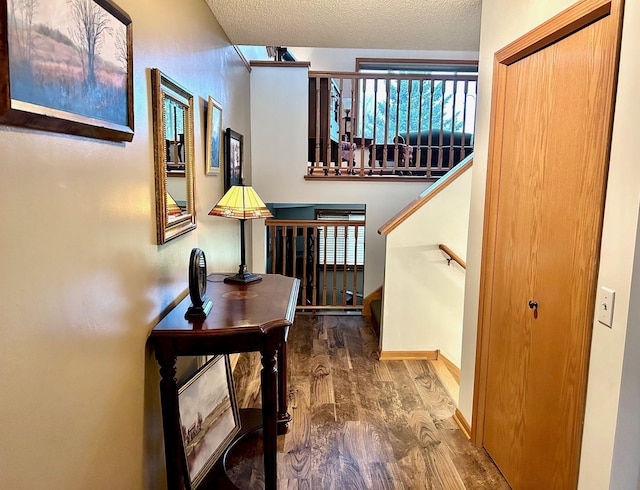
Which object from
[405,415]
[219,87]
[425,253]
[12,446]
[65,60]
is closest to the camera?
[12,446]

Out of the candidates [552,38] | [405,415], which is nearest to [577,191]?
[552,38]

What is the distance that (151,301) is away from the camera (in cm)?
166

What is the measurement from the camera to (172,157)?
1.92m

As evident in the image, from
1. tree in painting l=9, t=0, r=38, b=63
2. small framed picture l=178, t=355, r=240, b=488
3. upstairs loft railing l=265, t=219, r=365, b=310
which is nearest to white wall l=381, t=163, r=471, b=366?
upstairs loft railing l=265, t=219, r=365, b=310

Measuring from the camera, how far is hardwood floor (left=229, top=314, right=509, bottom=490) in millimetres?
2129

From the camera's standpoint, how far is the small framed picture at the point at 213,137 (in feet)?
8.32

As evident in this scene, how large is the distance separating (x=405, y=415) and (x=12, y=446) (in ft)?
7.34

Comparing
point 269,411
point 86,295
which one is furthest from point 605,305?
point 86,295

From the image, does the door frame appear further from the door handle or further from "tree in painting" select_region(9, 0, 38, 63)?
"tree in painting" select_region(9, 0, 38, 63)

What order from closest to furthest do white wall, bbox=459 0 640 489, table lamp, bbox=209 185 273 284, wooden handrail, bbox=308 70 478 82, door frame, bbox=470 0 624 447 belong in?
white wall, bbox=459 0 640 489
door frame, bbox=470 0 624 447
table lamp, bbox=209 185 273 284
wooden handrail, bbox=308 70 478 82

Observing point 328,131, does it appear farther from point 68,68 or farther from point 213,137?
point 68,68

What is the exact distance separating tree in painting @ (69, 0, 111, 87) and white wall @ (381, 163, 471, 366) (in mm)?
2574

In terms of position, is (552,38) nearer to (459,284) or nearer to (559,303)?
(559,303)

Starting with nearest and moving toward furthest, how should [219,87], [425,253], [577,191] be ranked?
1. [577,191]
2. [219,87]
3. [425,253]
